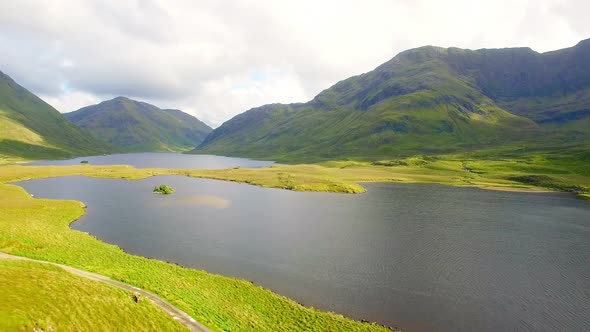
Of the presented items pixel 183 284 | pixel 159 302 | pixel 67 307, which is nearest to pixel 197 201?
pixel 183 284

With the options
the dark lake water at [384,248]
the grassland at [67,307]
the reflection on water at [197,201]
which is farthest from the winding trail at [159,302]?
the reflection on water at [197,201]

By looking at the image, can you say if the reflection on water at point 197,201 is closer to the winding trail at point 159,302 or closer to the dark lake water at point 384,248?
the dark lake water at point 384,248

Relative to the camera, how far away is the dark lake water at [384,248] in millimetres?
48062

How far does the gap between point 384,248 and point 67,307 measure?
188 ft

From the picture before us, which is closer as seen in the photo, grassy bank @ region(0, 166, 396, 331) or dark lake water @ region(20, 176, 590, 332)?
grassy bank @ region(0, 166, 396, 331)

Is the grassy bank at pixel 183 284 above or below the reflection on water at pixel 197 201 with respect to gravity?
below

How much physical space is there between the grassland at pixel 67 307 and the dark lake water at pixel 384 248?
69.7ft

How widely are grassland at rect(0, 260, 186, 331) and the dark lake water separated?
2125 cm

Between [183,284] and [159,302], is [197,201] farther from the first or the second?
[159,302]

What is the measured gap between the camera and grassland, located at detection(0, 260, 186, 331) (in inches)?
1109

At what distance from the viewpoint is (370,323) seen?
42.0 metres

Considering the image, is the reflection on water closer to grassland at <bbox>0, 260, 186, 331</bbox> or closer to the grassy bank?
the grassy bank

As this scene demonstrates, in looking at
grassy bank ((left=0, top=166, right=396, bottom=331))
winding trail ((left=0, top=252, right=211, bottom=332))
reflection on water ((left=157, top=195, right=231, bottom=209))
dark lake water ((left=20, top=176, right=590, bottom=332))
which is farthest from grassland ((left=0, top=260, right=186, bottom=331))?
reflection on water ((left=157, top=195, right=231, bottom=209))

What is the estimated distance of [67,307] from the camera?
30906 mm
